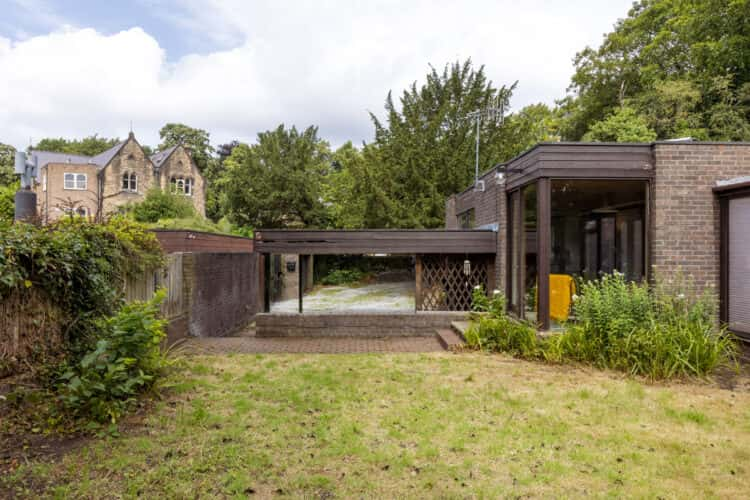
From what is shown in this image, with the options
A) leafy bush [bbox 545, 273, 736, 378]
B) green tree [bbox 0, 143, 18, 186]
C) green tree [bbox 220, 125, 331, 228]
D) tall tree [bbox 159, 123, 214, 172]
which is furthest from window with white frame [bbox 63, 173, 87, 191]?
leafy bush [bbox 545, 273, 736, 378]

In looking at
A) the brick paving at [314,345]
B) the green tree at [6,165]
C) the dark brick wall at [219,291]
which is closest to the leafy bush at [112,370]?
the brick paving at [314,345]

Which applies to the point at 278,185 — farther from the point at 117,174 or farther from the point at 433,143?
the point at 117,174

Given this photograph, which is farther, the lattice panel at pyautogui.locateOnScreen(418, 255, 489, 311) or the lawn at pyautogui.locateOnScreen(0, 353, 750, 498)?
the lattice panel at pyautogui.locateOnScreen(418, 255, 489, 311)

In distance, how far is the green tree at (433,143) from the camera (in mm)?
21328

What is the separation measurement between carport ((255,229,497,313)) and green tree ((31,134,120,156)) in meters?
49.2

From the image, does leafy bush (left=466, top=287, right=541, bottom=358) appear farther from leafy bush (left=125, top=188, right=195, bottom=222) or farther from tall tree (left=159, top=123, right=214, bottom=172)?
tall tree (left=159, top=123, right=214, bottom=172)

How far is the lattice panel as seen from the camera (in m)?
11.8

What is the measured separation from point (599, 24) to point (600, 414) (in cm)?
2998

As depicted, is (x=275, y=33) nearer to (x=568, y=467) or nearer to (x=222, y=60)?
(x=222, y=60)

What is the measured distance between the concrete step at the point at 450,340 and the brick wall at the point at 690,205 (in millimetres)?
3270

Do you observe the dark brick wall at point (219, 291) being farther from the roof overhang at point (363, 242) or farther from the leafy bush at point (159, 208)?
the leafy bush at point (159, 208)

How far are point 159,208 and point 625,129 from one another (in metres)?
23.9

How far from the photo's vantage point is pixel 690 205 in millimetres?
7699

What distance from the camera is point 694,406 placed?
15.4ft
